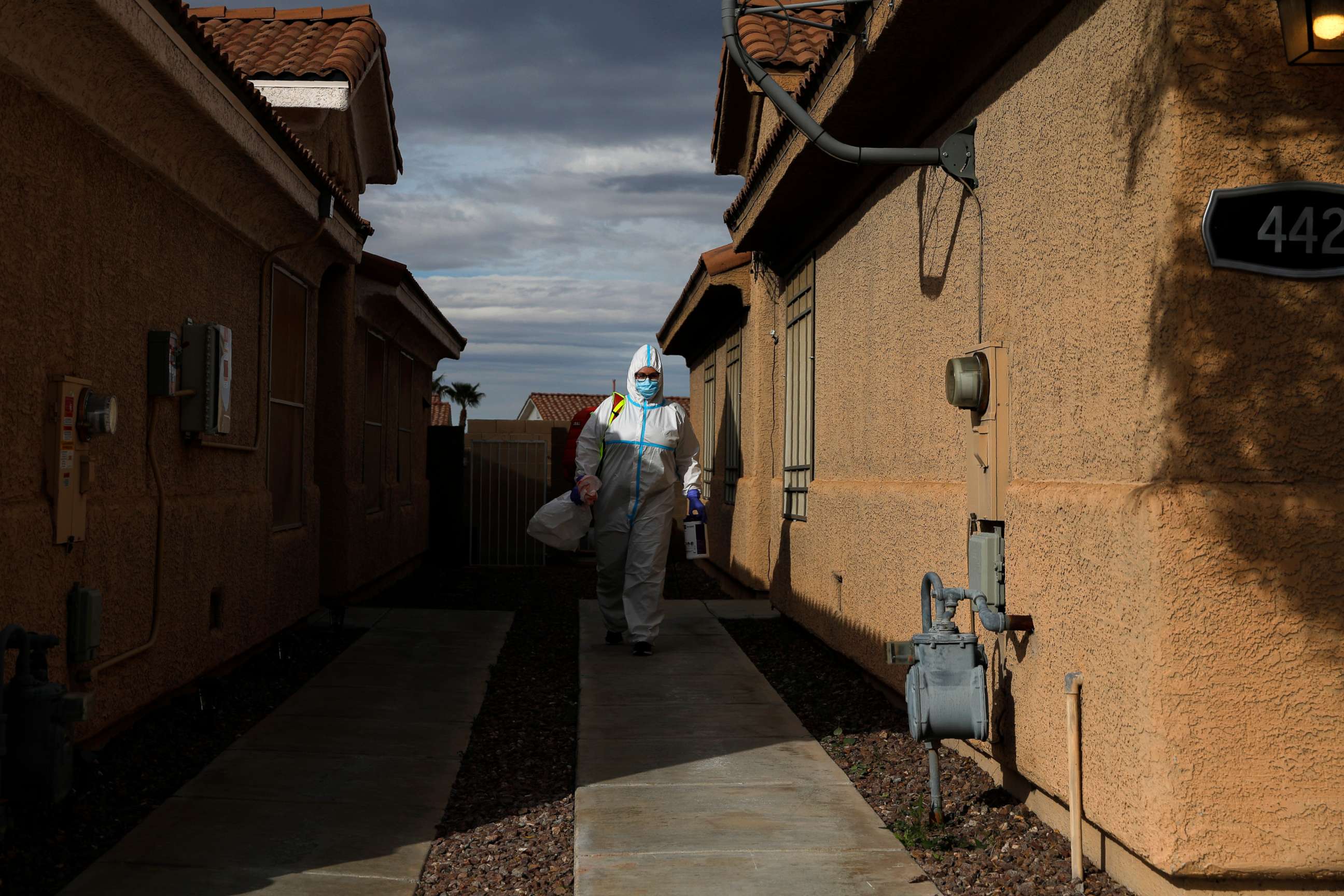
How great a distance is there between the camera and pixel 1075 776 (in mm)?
3822

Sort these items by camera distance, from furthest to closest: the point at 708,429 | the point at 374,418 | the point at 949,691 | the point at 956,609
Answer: the point at 708,429 → the point at 374,418 → the point at 956,609 → the point at 949,691

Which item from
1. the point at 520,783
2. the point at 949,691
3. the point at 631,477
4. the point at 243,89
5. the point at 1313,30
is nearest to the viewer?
the point at 1313,30

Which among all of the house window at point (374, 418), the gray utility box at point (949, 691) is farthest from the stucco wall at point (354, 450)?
the gray utility box at point (949, 691)

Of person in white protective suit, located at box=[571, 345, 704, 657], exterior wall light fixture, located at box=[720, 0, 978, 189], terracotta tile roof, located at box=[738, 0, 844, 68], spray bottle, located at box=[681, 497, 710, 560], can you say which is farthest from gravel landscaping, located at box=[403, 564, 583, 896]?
terracotta tile roof, located at box=[738, 0, 844, 68]

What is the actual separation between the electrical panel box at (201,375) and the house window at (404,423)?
7.22 metres

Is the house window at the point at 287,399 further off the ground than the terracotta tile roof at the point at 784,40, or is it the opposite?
the terracotta tile roof at the point at 784,40

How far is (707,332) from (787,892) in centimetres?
1206

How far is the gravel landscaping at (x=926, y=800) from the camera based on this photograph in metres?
3.97

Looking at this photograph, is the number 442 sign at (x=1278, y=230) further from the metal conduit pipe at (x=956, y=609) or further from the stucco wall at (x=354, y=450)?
the stucco wall at (x=354, y=450)

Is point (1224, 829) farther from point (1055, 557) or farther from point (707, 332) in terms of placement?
point (707, 332)

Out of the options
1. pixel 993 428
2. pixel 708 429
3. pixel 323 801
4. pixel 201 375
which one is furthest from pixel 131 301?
pixel 708 429

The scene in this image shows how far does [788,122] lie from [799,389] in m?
2.59

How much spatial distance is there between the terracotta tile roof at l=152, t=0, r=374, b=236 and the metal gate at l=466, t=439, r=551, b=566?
7.32 meters

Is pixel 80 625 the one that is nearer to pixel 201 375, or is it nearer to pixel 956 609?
pixel 201 375
